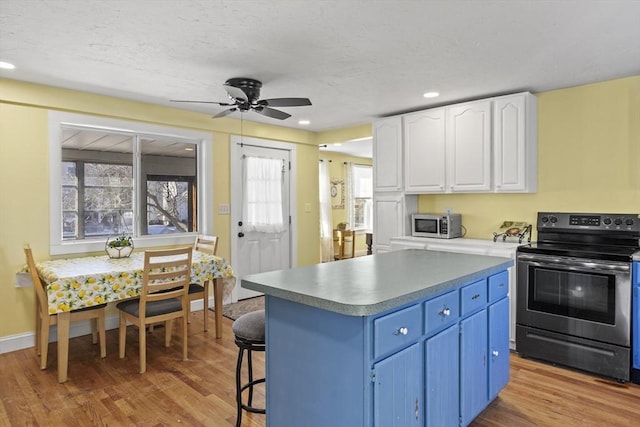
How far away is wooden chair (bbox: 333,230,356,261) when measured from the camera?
823 centimetres

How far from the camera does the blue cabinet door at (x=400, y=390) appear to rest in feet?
5.07

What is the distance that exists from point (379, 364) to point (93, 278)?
7.86 feet

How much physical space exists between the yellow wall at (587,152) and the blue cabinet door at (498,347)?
173cm

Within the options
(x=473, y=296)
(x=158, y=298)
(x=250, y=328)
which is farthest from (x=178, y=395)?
(x=473, y=296)

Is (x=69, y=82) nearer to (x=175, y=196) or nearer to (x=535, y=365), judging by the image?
(x=175, y=196)

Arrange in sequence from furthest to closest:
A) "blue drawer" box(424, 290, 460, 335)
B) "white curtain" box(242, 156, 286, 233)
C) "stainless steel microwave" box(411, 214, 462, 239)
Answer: "white curtain" box(242, 156, 286, 233)
"stainless steel microwave" box(411, 214, 462, 239)
"blue drawer" box(424, 290, 460, 335)

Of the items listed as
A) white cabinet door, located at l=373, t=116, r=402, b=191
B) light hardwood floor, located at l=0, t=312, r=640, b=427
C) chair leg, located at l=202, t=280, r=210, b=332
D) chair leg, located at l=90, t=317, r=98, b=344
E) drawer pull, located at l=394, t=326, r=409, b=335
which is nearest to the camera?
drawer pull, located at l=394, t=326, r=409, b=335

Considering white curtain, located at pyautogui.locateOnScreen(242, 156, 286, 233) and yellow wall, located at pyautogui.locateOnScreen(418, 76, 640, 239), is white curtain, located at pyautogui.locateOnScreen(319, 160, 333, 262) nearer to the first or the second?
white curtain, located at pyautogui.locateOnScreen(242, 156, 286, 233)

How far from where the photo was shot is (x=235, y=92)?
9.98ft

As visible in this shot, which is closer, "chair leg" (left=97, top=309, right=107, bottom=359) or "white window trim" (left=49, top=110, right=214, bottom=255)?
"chair leg" (left=97, top=309, right=107, bottom=359)

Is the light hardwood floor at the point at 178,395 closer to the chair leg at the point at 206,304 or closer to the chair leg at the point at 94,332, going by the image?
the chair leg at the point at 94,332

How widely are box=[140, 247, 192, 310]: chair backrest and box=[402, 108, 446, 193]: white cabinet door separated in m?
2.56

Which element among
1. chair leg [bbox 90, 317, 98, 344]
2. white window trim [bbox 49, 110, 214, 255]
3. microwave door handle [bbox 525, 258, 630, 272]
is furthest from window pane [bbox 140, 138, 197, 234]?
microwave door handle [bbox 525, 258, 630, 272]

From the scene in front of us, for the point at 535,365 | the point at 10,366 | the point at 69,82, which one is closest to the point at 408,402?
the point at 535,365
